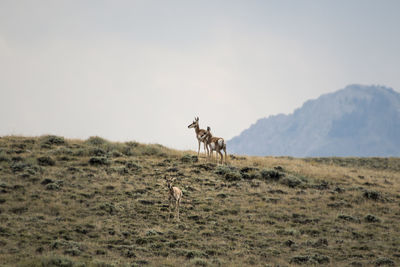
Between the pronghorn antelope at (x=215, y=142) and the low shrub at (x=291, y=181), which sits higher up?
the pronghorn antelope at (x=215, y=142)

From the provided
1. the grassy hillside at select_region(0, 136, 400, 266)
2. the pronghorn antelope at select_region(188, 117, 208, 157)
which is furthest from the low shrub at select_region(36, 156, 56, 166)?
the pronghorn antelope at select_region(188, 117, 208, 157)

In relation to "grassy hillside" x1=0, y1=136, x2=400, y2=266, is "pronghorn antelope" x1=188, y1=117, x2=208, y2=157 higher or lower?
higher

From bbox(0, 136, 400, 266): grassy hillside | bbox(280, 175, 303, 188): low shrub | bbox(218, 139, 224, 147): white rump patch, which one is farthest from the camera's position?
bbox(218, 139, 224, 147): white rump patch

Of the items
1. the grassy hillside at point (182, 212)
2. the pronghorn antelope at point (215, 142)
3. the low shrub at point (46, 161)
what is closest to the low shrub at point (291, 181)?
the grassy hillside at point (182, 212)

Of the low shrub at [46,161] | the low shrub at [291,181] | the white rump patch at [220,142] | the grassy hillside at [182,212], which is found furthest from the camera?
the white rump patch at [220,142]

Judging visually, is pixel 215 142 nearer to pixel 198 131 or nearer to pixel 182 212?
pixel 198 131

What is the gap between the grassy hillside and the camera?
15.3 metres

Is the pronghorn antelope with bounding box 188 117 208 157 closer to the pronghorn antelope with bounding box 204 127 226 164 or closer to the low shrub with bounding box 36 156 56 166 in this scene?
the pronghorn antelope with bounding box 204 127 226 164

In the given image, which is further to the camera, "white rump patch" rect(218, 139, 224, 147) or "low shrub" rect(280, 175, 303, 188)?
"white rump patch" rect(218, 139, 224, 147)

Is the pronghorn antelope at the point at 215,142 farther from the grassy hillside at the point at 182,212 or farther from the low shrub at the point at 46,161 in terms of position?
the low shrub at the point at 46,161

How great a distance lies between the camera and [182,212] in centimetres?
2005

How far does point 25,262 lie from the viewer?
1281 cm

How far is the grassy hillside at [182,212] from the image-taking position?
1533cm

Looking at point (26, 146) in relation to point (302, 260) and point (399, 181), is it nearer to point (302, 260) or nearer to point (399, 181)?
point (302, 260)
